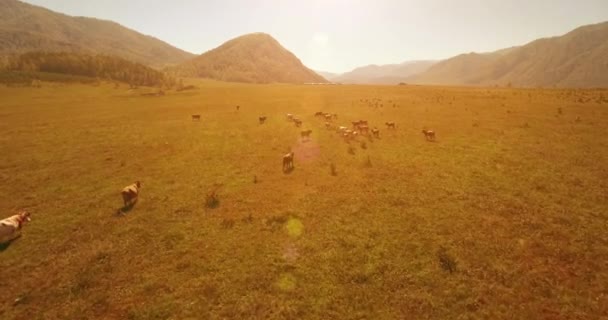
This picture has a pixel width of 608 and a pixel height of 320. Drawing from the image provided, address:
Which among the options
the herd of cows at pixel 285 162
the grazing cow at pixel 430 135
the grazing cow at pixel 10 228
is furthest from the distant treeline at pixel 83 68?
the grazing cow at pixel 10 228

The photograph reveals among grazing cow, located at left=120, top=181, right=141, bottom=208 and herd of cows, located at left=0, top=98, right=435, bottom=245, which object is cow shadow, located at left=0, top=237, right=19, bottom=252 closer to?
herd of cows, located at left=0, top=98, right=435, bottom=245

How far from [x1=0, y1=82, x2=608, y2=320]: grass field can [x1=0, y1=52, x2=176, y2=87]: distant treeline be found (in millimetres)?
127504

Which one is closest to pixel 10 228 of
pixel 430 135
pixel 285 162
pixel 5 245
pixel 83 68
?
pixel 5 245

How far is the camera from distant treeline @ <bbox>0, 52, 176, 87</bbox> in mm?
134875

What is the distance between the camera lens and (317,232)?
12789 millimetres

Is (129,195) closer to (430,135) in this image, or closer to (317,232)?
(317,232)

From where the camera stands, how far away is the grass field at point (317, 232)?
9156 millimetres

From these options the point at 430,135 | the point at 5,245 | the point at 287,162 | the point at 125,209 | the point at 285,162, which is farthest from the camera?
the point at 430,135

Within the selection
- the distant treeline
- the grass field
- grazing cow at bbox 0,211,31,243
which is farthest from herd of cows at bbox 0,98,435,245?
the distant treeline

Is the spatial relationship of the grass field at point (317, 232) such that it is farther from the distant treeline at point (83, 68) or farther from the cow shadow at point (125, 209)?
the distant treeline at point (83, 68)

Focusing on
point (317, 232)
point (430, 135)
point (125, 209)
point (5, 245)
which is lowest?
point (5, 245)

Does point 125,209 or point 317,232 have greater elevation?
point 317,232

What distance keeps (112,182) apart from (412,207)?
18.7 m

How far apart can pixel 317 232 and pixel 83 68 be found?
171989mm
